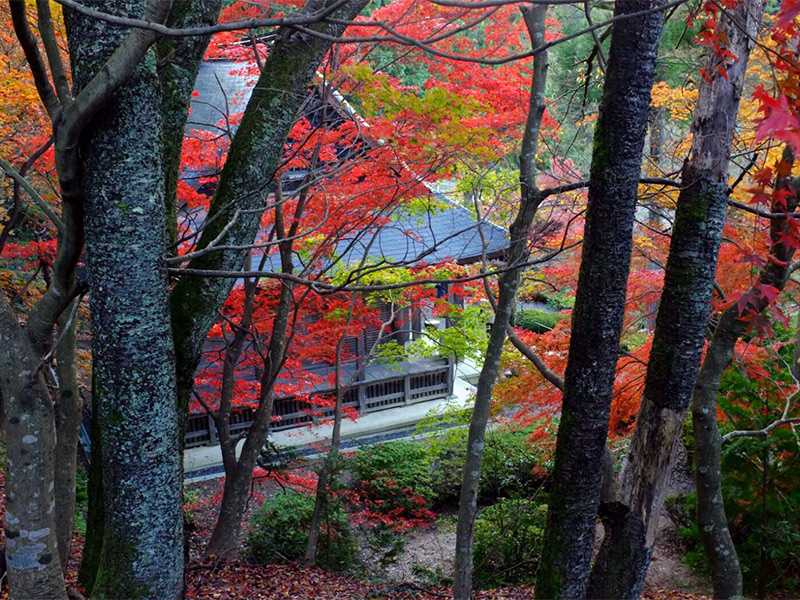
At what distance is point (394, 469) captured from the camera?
1079 cm

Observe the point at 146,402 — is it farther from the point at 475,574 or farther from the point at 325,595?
the point at 475,574

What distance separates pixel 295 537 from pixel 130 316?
22.2ft

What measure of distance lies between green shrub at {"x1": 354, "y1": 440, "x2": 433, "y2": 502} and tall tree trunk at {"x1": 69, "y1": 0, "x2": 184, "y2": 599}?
24.7ft

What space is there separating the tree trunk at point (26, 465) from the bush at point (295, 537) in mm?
→ 5471

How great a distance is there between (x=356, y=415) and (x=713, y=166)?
11276mm

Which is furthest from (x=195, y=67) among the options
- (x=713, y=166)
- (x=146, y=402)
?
(x=713, y=166)

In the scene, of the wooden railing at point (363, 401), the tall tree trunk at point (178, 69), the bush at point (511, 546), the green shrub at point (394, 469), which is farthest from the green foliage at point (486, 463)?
the tall tree trunk at point (178, 69)

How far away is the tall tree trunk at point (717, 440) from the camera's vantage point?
4457 millimetres

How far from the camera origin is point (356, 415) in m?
14.2

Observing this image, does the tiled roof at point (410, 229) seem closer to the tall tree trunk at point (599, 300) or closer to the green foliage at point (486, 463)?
the green foliage at point (486, 463)

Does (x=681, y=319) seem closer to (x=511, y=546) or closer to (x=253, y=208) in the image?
(x=253, y=208)

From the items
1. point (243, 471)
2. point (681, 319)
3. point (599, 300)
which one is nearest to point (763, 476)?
point (681, 319)

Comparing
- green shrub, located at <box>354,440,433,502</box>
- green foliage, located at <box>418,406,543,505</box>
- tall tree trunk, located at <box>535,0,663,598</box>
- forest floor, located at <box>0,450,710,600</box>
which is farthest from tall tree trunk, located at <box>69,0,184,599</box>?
green foliage, located at <box>418,406,543,505</box>

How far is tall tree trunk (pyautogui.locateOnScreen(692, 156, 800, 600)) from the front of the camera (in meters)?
4.46
